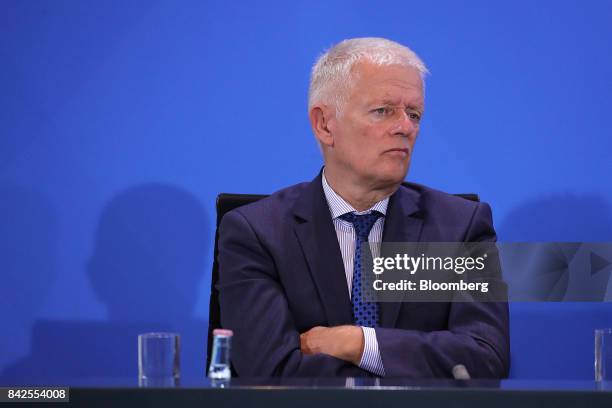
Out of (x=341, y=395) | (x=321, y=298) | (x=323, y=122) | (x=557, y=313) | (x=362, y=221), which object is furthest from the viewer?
(x=557, y=313)

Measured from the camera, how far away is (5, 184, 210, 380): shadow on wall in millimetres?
2949

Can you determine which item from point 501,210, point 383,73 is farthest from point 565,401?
point 501,210

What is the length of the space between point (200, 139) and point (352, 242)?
3.35 ft

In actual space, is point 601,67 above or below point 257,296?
above

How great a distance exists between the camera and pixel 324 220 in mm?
2133

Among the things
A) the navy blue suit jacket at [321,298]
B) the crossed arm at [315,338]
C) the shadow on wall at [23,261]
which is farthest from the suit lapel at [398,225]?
the shadow on wall at [23,261]

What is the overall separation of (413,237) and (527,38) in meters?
1.14

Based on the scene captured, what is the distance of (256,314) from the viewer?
1.96m

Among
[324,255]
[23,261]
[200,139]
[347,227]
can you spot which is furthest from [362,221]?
[23,261]

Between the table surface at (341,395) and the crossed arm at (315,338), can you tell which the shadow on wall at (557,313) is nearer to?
the crossed arm at (315,338)

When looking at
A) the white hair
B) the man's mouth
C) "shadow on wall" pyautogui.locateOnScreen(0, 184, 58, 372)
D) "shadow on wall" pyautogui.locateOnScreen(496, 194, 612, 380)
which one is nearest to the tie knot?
the man's mouth

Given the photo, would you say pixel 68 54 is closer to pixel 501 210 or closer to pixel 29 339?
pixel 29 339

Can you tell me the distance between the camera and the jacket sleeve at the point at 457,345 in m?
1.85

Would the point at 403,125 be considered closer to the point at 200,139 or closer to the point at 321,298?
the point at 321,298
